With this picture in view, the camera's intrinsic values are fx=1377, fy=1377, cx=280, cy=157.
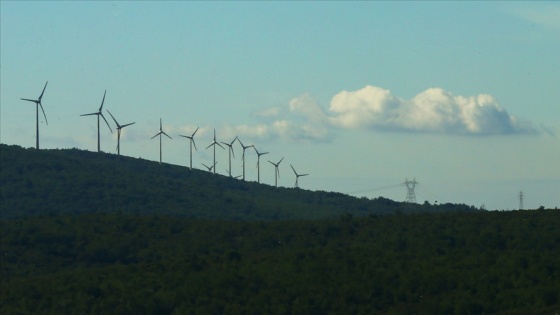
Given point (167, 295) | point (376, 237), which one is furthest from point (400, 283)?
point (376, 237)

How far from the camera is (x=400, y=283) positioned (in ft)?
310

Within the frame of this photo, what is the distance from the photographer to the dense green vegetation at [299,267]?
9106 centimetres

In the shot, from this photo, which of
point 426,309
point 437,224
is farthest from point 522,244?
point 426,309

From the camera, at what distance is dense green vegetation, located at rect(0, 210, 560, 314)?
3585 inches

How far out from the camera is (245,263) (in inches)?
4328

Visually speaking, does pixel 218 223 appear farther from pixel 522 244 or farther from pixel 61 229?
pixel 522 244

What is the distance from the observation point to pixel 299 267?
103500mm

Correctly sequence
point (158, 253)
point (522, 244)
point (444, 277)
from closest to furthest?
1. point (444, 277)
2. point (522, 244)
3. point (158, 253)

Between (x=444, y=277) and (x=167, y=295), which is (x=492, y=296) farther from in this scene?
(x=167, y=295)

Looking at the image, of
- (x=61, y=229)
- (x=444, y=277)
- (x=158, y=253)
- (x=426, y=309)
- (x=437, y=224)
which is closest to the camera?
(x=426, y=309)

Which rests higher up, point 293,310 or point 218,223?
point 218,223

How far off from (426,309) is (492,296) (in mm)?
4475

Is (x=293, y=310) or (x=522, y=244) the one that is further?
(x=522, y=244)

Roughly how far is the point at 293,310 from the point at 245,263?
19840 mm
